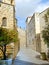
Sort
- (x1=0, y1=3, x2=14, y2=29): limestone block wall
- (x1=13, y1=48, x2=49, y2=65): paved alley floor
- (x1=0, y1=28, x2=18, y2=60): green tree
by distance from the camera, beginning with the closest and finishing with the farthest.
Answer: (x1=13, y1=48, x2=49, y2=65): paved alley floor < (x1=0, y1=28, x2=18, y2=60): green tree < (x1=0, y1=3, x2=14, y2=29): limestone block wall

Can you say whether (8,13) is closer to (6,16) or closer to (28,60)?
(6,16)

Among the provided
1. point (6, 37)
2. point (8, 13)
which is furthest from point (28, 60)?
point (8, 13)

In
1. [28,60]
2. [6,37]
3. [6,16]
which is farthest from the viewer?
[6,16]

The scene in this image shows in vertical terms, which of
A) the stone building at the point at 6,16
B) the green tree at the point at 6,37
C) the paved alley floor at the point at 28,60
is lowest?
the paved alley floor at the point at 28,60

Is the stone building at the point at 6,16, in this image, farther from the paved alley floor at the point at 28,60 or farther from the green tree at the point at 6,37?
the green tree at the point at 6,37

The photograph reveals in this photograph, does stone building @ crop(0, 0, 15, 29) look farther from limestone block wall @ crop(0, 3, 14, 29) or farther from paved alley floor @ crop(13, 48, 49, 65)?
paved alley floor @ crop(13, 48, 49, 65)

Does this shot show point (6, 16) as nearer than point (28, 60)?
No

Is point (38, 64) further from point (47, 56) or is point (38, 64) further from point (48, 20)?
point (47, 56)

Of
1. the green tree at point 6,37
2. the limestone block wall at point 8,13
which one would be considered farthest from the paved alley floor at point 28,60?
the limestone block wall at point 8,13

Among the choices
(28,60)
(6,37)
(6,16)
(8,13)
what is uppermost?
(8,13)

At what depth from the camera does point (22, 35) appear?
194 ft

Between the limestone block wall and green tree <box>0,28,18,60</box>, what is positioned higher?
the limestone block wall

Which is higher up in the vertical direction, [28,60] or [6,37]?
[6,37]

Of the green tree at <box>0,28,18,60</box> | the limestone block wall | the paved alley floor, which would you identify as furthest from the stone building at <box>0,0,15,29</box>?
the green tree at <box>0,28,18,60</box>
